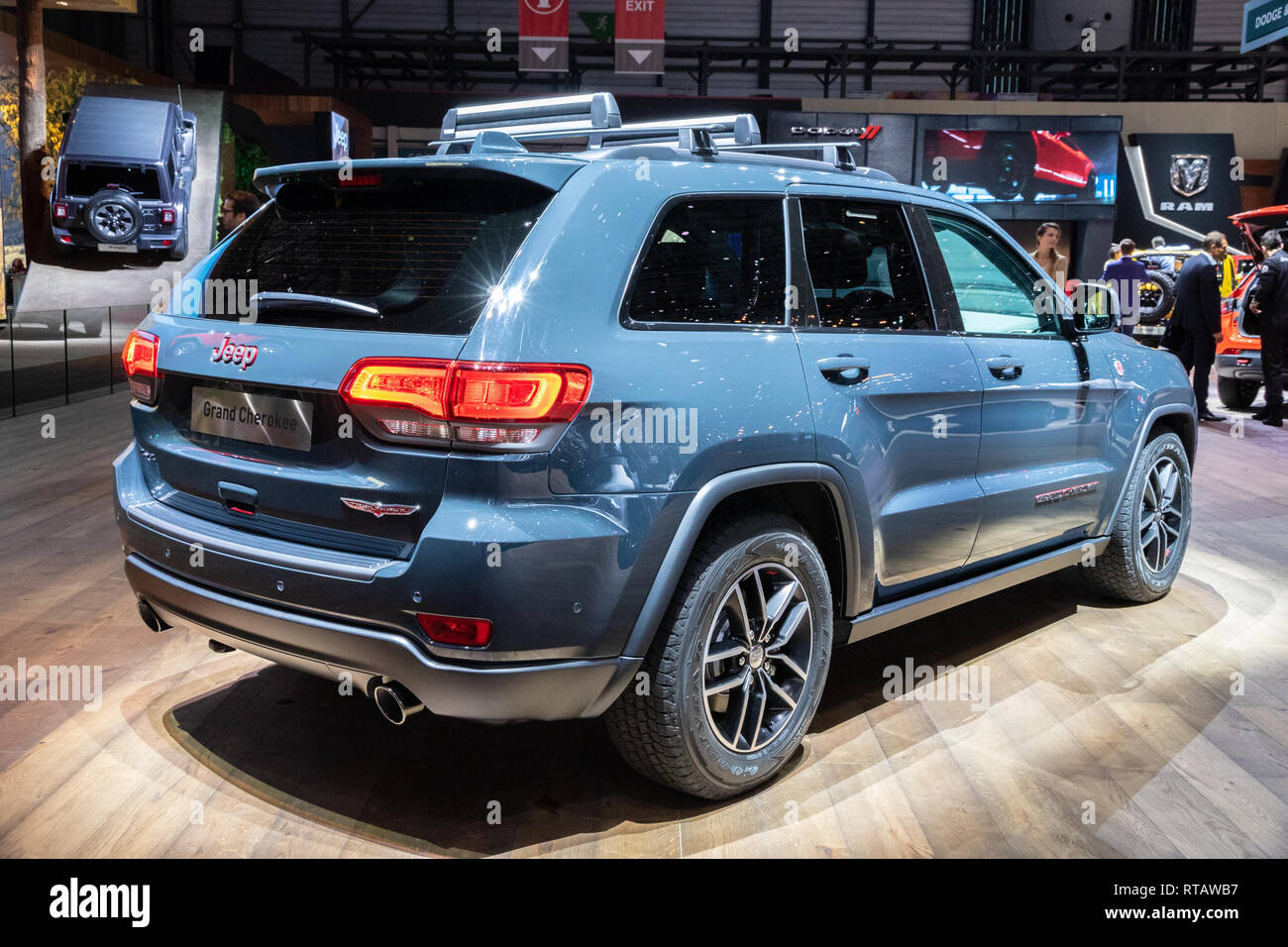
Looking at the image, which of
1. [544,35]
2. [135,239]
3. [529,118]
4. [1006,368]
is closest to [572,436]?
[1006,368]

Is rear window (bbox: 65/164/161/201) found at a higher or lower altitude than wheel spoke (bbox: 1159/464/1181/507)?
higher

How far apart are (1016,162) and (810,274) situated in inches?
726

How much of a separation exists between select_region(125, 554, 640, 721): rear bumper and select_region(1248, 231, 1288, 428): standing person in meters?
9.82

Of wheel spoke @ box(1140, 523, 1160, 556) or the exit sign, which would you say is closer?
wheel spoke @ box(1140, 523, 1160, 556)

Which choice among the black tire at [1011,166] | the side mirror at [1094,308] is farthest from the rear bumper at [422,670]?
the black tire at [1011,166]

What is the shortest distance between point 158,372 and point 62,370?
26.9ft

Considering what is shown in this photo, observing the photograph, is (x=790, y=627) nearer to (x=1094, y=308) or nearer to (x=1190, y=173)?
(x=1094, y=308)

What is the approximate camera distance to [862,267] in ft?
10.7

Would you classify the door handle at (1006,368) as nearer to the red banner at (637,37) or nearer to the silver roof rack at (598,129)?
the silver roof rack at (598,129)

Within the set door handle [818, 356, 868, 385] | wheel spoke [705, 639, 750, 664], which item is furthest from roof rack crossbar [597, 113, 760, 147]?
wheel spoke [705, 639, 750, 664]

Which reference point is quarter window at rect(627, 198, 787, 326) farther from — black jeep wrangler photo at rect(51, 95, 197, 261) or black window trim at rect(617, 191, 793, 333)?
black jeep wrangler photo at rect(51, 95, 197, 261)

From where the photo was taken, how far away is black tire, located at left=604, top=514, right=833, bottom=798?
267cm

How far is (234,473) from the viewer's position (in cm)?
272
